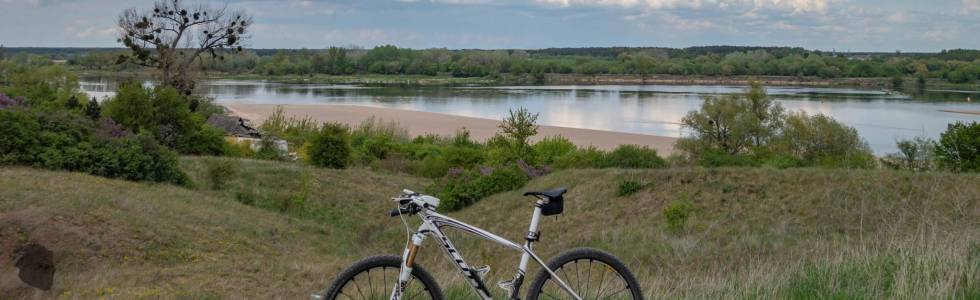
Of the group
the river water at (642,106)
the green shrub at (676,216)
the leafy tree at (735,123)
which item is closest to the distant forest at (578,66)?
the river water at (642,106)

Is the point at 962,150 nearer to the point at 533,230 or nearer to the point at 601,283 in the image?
the point at 601,283

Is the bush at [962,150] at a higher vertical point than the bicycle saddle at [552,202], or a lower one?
lower

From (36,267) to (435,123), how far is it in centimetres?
4606

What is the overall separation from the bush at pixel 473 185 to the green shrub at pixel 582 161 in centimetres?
302

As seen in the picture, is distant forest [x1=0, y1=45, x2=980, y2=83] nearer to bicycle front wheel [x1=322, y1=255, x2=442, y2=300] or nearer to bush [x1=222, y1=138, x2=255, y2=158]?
bush [x1=222, y1=138, x2=255, y2=158]

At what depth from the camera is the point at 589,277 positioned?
439 cm

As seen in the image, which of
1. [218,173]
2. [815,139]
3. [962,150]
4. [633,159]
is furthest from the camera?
[815,139]

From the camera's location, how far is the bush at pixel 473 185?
826 inches

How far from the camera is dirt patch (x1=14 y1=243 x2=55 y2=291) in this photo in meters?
8.66

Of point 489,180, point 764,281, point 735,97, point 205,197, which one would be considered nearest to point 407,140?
point 735,97

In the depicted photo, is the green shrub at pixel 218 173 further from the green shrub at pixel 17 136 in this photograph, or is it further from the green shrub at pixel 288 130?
the green shrub at pixel 288 130

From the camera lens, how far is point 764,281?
20.1ft

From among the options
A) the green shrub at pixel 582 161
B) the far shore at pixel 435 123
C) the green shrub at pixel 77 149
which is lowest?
the far shore at pixel 435 123

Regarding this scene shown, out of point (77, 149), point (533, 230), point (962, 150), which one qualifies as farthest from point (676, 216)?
point (77, 149)
